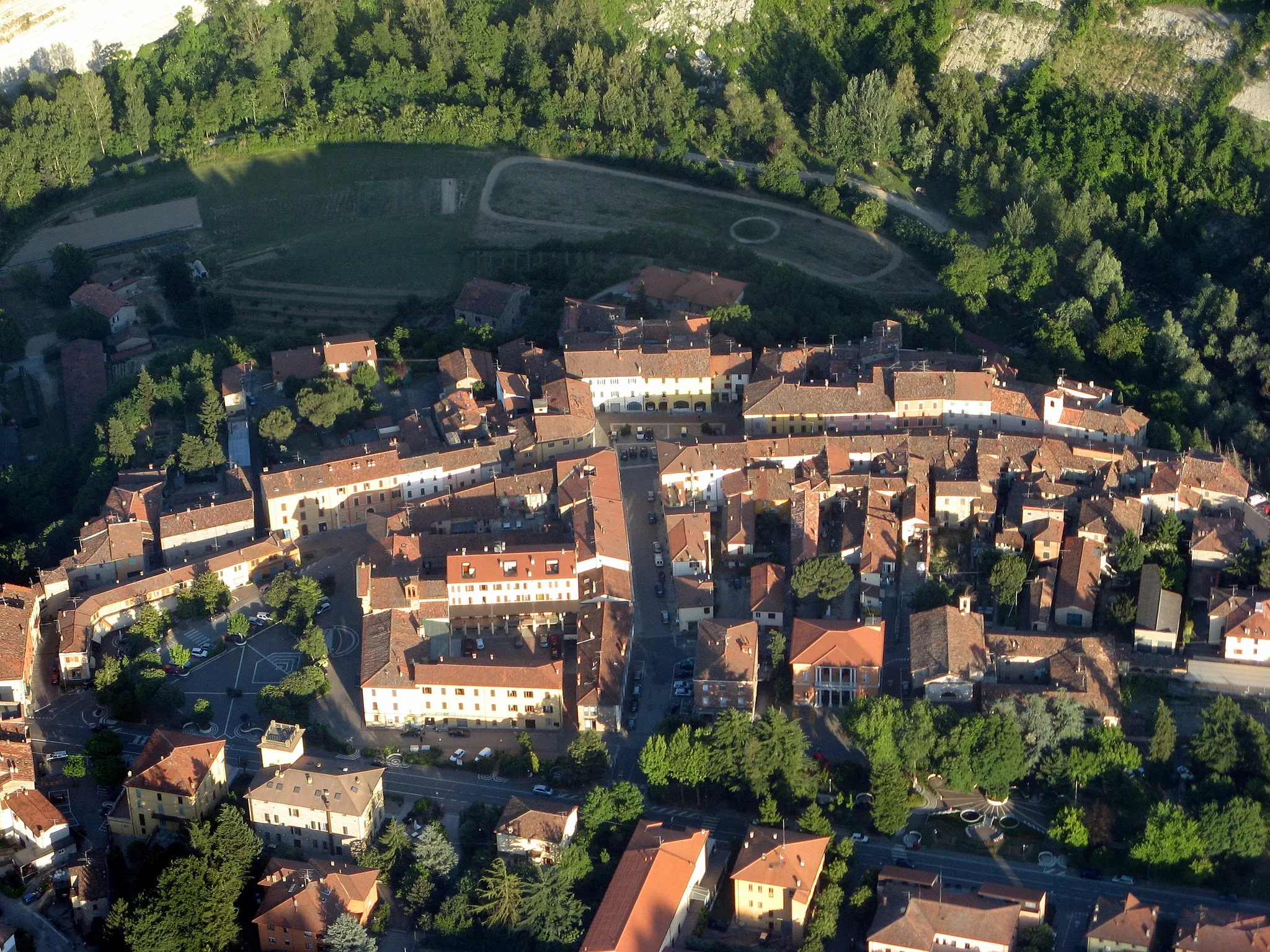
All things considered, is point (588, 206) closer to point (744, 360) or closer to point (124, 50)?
point (744, 360)

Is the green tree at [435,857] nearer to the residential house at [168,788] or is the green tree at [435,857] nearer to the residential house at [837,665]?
the residential house at [168,788]

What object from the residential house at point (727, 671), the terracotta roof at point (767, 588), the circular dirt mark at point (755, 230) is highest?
the circular dirt mark at point (755, 230)

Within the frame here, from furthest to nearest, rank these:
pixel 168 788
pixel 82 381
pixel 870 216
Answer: pixel 870 216 → pixel 82 381 → pixel 168 788

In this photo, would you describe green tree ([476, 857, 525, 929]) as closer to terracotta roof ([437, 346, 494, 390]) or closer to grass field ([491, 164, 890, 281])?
terracotta roof ([437, 346, 494, 390])

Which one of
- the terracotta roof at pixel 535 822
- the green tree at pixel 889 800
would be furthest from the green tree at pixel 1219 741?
the terracotta roof at pixel 535 822

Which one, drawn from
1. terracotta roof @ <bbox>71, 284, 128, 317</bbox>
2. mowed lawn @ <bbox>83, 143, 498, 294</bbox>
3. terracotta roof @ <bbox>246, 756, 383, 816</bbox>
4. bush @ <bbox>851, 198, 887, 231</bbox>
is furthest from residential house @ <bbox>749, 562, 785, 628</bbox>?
terracotta roof @ <bbox>71, 284, 128, 317</bbox>

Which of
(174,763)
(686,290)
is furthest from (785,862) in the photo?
(686,290)

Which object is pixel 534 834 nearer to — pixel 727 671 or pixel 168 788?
pixel 727 671
